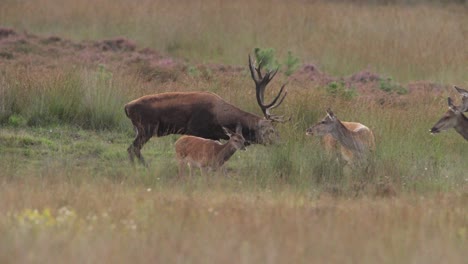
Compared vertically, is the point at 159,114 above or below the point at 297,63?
above

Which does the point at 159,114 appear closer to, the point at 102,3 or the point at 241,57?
the point at 241,57

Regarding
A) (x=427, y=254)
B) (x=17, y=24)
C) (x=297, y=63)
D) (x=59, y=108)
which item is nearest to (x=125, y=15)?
(x=17, y=24)

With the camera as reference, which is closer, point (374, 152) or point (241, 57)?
point (374, 152)

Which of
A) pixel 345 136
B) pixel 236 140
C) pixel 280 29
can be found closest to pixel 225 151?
pixel 236 140

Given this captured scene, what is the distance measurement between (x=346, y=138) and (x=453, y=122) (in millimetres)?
1548

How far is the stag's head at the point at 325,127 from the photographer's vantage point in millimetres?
13266

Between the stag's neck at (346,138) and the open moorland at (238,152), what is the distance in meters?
0.27

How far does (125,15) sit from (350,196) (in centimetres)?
1666

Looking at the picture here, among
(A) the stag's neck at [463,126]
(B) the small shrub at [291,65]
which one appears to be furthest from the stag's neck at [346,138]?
(B) the small shrub at [291,65]

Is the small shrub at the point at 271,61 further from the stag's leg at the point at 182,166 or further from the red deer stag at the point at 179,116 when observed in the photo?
the stag's leg at the point at 182,166

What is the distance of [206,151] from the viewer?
12.8 metres

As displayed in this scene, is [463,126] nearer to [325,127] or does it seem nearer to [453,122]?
[453,122]

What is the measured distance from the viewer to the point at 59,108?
1558 centimetres

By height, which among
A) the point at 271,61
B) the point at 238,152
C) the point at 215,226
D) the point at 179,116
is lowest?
the point at 271,61
